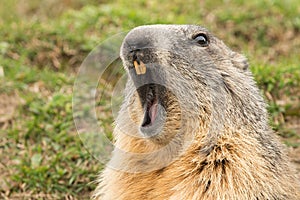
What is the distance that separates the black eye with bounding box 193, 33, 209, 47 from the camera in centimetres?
428

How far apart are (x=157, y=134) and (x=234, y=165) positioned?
1.88 ft

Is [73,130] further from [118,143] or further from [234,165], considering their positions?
[234,165]

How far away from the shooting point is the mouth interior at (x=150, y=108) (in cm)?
391

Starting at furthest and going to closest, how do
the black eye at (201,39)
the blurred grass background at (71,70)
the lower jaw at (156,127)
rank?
the blurred grass background at (71,70), the black eye at (201,39), the lower jaw at (156,127)

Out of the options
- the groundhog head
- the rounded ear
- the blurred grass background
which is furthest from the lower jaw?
the blurred grass background

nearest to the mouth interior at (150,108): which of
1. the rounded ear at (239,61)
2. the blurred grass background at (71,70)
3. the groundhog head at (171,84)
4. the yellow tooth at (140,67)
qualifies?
the groundhog head at (171,84)

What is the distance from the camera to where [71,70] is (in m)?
6.67

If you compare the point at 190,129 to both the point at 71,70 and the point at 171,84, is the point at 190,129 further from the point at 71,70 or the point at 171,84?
the point at 71,70

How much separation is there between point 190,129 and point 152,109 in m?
0.30

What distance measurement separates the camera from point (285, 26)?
7.29 metres

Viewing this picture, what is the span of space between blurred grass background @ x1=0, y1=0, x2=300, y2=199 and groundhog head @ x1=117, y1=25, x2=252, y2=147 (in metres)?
1.46

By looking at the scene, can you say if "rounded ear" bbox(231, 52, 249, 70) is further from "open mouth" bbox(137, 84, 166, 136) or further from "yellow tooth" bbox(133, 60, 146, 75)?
"yellow tooth" bbox(133, 60, 146, 75)

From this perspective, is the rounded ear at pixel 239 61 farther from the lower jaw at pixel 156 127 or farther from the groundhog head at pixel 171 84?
the lower jaw at pixel 156 127

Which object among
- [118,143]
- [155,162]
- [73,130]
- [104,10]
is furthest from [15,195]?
[104,10]
